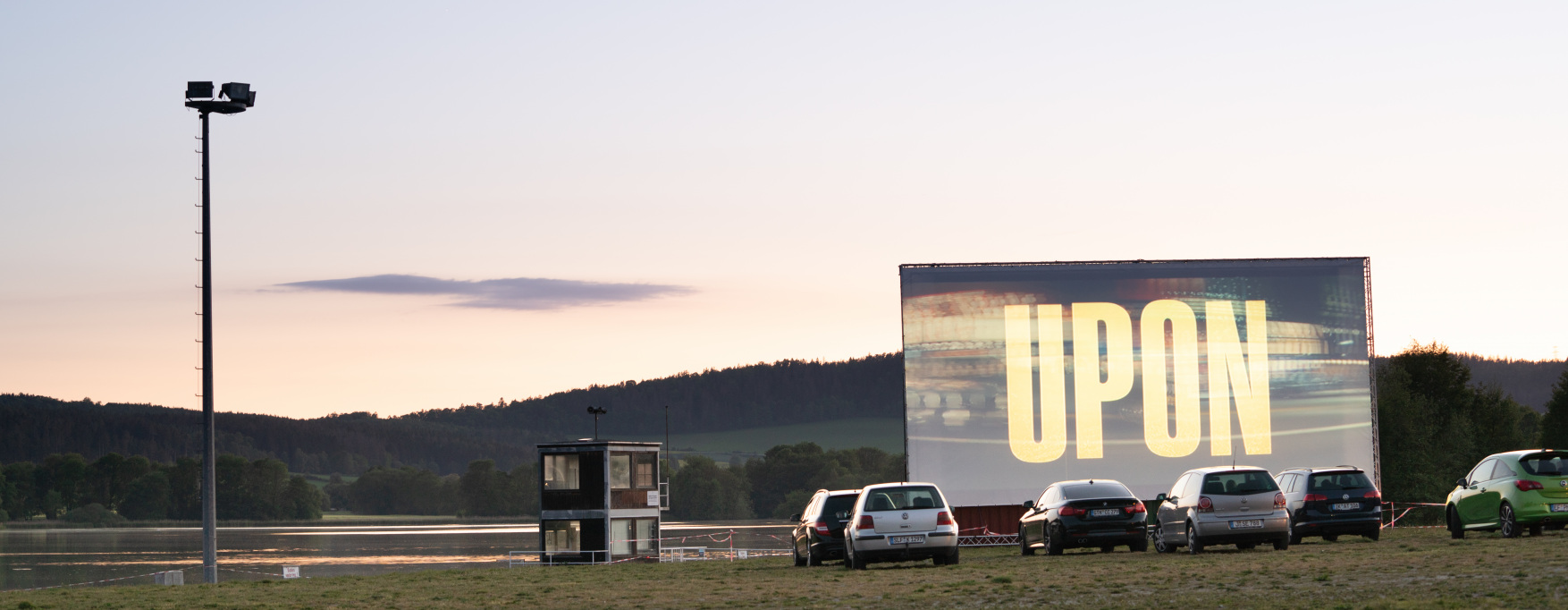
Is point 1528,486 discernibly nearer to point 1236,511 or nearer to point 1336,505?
point 1336,505

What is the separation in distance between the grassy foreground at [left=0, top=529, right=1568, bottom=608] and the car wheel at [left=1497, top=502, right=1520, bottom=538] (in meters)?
0.23

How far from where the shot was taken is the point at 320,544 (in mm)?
158875

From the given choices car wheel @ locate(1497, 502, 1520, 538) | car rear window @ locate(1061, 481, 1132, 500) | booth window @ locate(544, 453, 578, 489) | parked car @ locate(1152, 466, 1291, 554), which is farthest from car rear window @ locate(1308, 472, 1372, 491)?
booth window @ locate(544, 453, 578, 489)

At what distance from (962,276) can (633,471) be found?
76.8ft

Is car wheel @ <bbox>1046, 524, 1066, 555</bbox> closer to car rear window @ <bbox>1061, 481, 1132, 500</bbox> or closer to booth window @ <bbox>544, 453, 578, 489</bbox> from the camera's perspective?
car rear window @ <bbox>1061, 481, 1132, 500</bbox>

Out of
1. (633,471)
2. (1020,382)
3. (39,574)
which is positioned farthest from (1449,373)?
(39,574)

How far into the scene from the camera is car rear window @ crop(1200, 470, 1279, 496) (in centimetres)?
2358

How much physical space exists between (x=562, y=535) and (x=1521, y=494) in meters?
37.4

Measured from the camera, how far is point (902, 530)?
74.0ft

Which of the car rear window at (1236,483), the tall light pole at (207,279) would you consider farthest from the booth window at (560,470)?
the car rear window at (1236,483)

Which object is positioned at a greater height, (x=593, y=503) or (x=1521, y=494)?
(x=1521, y=494)

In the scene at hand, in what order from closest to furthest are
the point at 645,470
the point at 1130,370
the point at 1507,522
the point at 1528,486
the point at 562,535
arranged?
the point at 1528,486 < the point at 1507,522 < the point at 1130,370 < the point at 562,535 < the point at 645,470

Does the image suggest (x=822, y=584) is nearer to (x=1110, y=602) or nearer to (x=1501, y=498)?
(x=1110, y=602)

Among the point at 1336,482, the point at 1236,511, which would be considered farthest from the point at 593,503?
the point at 1236,511
